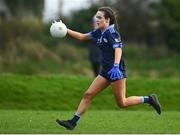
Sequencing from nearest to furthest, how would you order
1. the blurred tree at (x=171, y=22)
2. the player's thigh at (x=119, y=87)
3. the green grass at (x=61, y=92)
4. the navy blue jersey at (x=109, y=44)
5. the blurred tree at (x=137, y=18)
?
the navy blue jersey at (x=109, y=44)
the player's thigh at (x=119, y=87)
the green grass at (x=61, y=92)
the blurred tree at (x=171, y=22)
the blurred tree at (x=137, y=18)

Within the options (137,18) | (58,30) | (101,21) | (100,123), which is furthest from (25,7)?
(101,21)

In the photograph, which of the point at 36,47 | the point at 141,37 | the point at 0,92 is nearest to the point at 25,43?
the point at 36,47

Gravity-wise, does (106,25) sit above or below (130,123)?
above

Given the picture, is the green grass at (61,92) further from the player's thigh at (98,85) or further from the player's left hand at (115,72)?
the player's left hand at (115,72)

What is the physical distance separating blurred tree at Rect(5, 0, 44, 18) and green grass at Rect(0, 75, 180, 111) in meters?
17.8

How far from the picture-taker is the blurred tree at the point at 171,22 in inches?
1886

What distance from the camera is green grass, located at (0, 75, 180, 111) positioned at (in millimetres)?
20344

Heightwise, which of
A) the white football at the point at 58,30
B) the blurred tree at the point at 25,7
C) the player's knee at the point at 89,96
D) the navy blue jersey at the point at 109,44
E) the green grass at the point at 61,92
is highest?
the blurred tree at the point at 25,7

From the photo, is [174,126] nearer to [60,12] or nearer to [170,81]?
[170,81]

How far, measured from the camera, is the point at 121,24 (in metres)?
51.4

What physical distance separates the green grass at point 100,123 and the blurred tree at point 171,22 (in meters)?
31.6

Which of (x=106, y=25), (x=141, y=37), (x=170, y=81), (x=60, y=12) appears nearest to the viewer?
(x=106, y=25)

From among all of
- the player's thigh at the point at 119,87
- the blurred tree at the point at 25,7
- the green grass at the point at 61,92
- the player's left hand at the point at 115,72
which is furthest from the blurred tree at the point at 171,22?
the player's left hand at the point at 115,72

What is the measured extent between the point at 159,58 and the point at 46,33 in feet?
22.7
